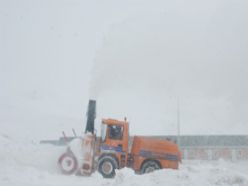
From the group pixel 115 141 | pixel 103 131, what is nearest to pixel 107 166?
pixel 115 141

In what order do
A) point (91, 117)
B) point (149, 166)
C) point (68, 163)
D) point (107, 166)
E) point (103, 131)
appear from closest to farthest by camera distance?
1. point (68, 163)
2. point (107, 166)
3. point (103, 131)
4. point (149, 166)
5. point (91, 117)

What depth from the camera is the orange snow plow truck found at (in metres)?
14.7

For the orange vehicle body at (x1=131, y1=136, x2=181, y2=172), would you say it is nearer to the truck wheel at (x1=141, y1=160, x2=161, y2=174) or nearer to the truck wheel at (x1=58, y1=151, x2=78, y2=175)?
the truck wheel at (x1=141, y1=160, x2=161, y2=174)

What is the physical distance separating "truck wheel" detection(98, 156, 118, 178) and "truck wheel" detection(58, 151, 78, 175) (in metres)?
1.02

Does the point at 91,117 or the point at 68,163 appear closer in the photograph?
the point at 68,163

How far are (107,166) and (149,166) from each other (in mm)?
1840

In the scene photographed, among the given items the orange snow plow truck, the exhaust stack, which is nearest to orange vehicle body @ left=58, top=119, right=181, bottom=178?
the orange snow plow truck

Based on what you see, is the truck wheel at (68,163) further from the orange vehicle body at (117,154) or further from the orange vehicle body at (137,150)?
the orange vehicle body at (137,150)

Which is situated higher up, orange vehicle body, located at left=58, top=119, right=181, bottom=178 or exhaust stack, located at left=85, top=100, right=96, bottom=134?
exhaust stack, located at left=85, top=100, right=96, bottom=134

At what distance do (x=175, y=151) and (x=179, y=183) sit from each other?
5.55 meters

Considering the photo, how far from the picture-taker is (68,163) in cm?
1466

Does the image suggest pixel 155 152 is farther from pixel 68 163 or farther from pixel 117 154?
pixel 68 163

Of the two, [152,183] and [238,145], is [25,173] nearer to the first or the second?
[152,183]

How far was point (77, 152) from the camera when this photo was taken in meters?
14.9
